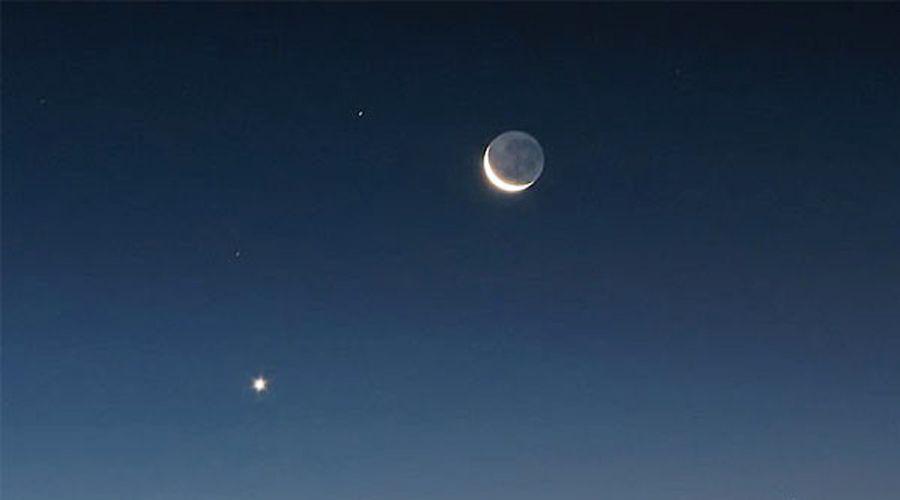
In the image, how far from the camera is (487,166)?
24.0m
